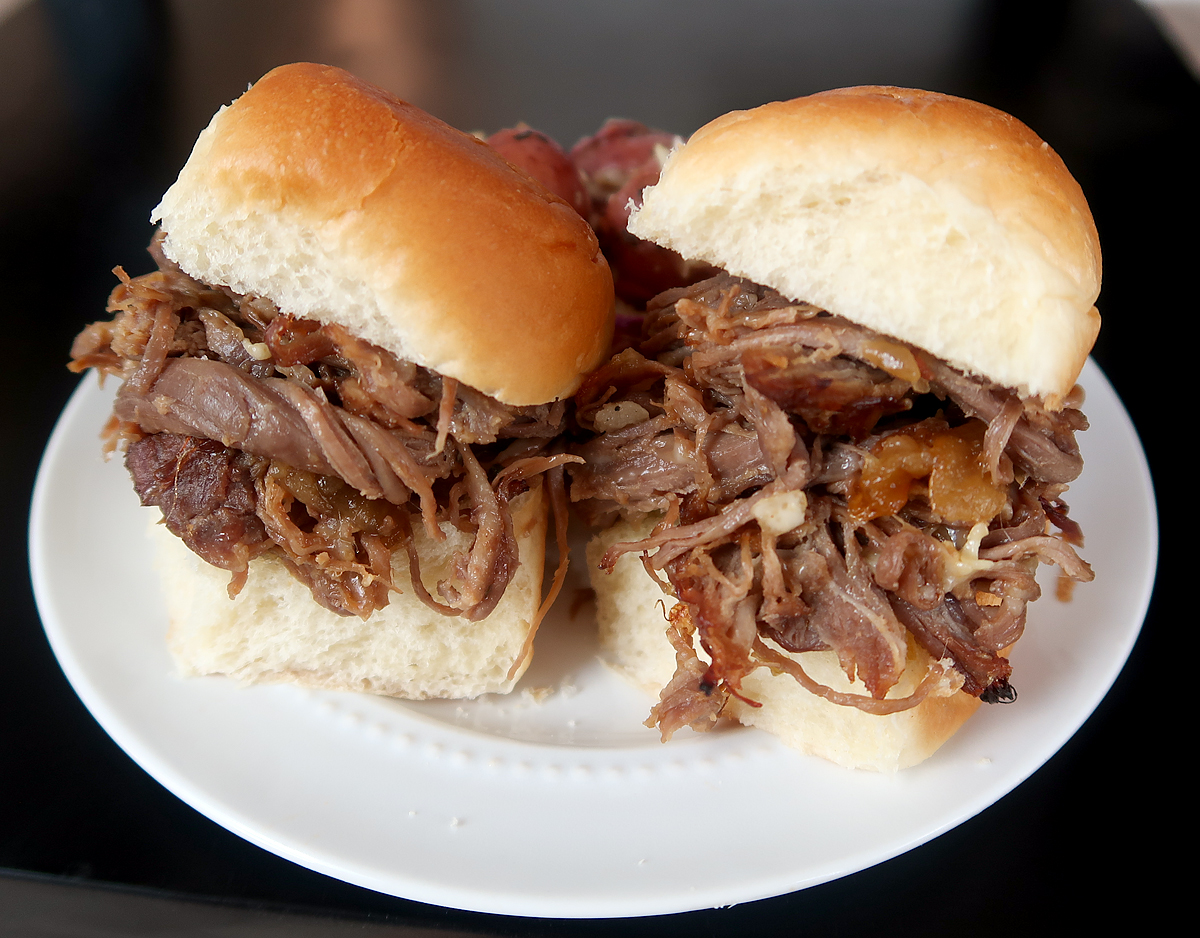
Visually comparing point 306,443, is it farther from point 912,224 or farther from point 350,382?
point 912,224

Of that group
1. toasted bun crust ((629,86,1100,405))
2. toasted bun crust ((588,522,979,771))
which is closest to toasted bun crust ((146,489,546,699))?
toasted bun crust ((588,522,979,771))

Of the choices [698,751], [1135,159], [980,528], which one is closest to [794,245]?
[980,528]

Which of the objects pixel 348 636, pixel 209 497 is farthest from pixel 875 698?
pixel 209 497

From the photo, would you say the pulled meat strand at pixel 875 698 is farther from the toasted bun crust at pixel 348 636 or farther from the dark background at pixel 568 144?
the toasted bun crust at pixel 348 636

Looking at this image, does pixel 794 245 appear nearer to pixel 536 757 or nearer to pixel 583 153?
pixel 536 757

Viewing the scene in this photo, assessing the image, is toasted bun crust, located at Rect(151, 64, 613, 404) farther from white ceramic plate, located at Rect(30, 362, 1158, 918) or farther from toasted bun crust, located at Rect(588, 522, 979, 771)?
white ceramic plate, located at Rect(30, 362, 1158, 918)
